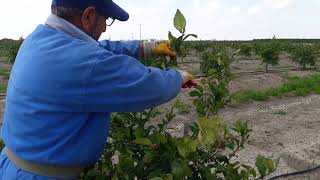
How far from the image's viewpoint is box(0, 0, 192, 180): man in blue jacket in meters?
1.83

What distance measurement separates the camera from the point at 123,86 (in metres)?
1.82

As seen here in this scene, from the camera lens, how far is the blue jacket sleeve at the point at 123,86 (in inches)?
71.1

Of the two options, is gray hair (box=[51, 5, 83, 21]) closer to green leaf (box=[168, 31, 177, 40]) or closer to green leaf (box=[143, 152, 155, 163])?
green leaf (box=[168, 31, 177, 40])

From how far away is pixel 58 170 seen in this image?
2.04m

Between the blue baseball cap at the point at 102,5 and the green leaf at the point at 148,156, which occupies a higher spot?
the blue baseball cap at the point at 102,5

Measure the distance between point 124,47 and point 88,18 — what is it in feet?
1.83

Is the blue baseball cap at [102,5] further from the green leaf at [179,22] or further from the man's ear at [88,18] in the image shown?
Result: the green leaf at [179,22]

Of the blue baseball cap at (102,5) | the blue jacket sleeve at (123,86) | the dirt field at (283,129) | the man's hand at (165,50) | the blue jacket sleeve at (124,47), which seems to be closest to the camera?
the blue jacket sleeve at (123,86)

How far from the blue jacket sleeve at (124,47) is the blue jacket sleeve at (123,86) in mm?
619

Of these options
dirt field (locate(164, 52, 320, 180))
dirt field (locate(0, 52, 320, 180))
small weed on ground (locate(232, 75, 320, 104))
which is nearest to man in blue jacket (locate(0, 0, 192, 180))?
dirt field (locate(0, 52, 320, 180))

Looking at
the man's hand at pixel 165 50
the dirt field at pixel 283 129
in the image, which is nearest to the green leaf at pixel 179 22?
the man's hand at pixel 165 50

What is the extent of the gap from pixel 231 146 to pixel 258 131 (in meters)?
5.43

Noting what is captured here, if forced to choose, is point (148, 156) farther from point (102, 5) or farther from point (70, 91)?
point (102, 5)

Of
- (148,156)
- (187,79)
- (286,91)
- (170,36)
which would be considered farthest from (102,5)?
(286,91)
